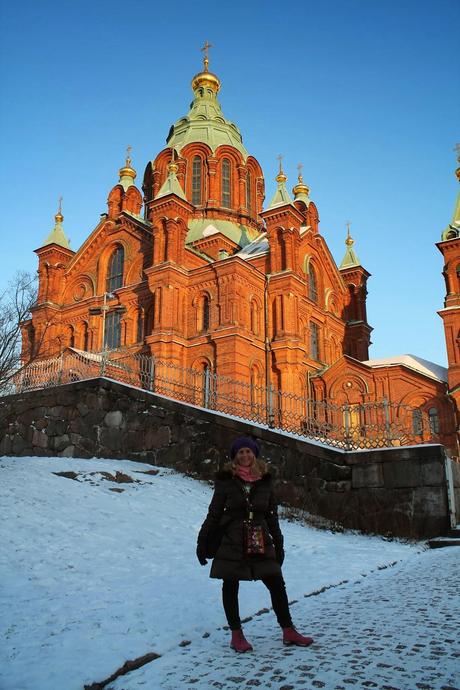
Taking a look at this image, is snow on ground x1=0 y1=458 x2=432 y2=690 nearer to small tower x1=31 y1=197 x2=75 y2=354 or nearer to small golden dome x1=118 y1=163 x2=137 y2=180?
small tower x1=31 y1=197 x2=75 y2=354

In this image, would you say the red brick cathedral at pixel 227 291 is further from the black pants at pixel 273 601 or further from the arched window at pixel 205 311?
the black pants at pixel 273 601

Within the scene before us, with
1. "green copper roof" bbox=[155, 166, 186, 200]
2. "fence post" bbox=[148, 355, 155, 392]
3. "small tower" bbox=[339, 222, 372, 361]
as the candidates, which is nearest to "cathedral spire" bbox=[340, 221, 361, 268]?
"small tower" bbox=[339, 222, 372, 361]

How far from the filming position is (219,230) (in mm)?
34656

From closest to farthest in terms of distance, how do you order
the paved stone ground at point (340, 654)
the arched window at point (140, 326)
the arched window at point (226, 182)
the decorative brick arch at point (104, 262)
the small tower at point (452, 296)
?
the paved stone ground at point (340, 654), the small tower at point (452, 296), the arched window at point (140, 326), the decorative brick arch at point (104, 262), the arched window at point (226, 182)

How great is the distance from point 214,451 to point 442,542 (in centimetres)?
401

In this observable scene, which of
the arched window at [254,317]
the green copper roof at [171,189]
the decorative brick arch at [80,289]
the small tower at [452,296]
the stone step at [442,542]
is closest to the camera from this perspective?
the stone step at [442,542]

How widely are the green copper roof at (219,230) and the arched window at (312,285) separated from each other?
4679 millimetres

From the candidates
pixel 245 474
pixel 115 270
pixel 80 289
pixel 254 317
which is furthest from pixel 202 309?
pixel 245 474

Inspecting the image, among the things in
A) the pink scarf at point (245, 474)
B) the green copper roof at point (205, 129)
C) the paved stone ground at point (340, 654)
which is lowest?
the paved stone ground at point (340, 654)

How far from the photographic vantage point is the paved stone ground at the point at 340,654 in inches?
126

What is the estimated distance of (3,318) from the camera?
14.8 meters

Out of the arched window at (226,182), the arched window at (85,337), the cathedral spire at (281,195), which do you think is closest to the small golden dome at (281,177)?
the cathedral spire at (281,195)

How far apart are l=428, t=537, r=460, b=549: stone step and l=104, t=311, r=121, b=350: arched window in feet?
77.8

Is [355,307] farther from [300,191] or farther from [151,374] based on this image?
[151,374]
